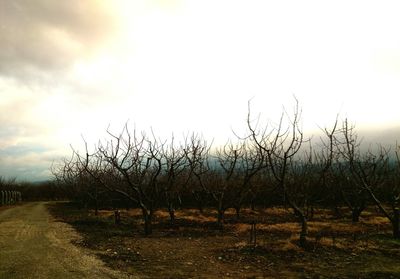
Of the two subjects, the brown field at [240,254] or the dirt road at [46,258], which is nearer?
the dirt road at [46,258]

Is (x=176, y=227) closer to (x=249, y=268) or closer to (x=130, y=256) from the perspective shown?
(x=130, y=256)

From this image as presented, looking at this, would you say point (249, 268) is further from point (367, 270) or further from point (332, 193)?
point (332, 193)

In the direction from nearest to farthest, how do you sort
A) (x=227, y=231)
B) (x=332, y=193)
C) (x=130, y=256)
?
(x=130, y=256)
(x=227, y=231)
(x=332, y=193)

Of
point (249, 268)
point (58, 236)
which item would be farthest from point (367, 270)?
point (58, 236)

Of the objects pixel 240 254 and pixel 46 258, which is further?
pixel 240 254

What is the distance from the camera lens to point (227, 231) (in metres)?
17.2

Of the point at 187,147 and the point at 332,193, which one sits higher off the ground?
the point at 187,147

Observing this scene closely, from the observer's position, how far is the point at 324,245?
1251 centimetres

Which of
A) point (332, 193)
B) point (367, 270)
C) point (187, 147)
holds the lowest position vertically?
point (367, 270)

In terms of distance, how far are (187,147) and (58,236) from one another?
7992 millimetres

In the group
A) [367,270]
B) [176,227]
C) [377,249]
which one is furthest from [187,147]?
[367,270]

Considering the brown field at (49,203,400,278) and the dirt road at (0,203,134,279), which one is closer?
the dirt road at (0,203,134,279)

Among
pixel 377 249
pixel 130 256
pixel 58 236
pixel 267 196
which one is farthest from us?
pixel 267 196

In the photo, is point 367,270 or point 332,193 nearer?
point 367,270
